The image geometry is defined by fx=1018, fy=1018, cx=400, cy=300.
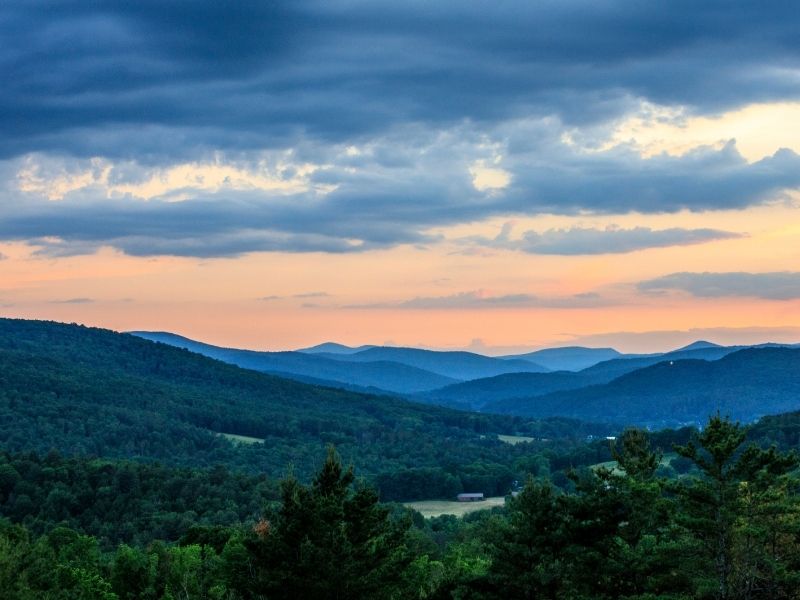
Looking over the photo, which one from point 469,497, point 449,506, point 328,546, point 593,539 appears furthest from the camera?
point 469,497

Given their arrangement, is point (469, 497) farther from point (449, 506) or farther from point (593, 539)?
point (593, 539)

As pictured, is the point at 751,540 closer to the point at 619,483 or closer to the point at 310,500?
the point at 619,483

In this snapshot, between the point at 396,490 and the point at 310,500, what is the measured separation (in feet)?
440

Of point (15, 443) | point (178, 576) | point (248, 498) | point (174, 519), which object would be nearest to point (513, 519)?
point (178, 576)

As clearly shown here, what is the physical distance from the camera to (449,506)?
160m

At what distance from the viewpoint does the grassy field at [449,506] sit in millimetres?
151625

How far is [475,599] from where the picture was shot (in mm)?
37375

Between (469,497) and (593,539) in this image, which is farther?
(469,497)

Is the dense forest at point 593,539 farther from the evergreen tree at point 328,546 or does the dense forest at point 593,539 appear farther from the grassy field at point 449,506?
the grassy field at point 449,506

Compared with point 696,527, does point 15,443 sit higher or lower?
lower

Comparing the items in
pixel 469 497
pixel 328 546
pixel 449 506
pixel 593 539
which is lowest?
pixel 449 506

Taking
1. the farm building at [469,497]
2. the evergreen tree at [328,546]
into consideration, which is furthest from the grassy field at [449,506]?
the evergreen tree at [328,546]

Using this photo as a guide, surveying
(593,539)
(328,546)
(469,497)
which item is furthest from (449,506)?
(593,539)

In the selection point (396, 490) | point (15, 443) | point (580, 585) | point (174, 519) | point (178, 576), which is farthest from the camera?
point (15, 443)
